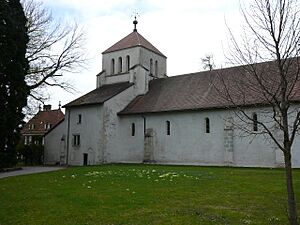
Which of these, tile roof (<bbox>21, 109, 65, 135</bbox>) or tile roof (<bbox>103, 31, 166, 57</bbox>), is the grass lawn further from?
tile roof (<bbox>21, 109, 65, 135</bbox>)

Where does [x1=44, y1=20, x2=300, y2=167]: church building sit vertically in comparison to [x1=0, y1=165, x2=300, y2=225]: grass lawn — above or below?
above

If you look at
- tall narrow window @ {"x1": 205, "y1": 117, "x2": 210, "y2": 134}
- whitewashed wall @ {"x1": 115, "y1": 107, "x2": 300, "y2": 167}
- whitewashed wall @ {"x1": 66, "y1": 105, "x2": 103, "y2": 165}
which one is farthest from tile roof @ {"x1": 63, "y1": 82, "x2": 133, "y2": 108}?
tall narrow window @ {"x1": 205, "y1": 117, "x2": 210, "y2": 134}

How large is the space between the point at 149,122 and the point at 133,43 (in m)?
11.6

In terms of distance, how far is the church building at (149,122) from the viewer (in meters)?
28.1

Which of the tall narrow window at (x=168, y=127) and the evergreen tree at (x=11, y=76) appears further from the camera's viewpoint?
the tall narrow window at (x=168, y=127)

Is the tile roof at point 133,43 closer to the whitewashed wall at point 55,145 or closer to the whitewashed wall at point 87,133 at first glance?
the whitewashed wall at point 87,133

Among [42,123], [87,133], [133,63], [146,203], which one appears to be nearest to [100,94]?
[87,133]

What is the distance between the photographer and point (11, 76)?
86.9 ft

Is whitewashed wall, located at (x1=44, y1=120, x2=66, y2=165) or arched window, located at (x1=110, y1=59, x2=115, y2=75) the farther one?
arched window, located at (x1=110, y1=59, x2=115, y2=75)

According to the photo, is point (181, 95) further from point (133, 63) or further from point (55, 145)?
point (55, 145)

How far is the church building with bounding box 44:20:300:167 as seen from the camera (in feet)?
92.3

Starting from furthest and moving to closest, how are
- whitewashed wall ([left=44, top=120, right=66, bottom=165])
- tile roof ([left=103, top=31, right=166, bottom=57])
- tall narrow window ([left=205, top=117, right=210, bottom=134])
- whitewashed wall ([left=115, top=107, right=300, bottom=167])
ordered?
tile roof ([left=103, top=31, right=166, bottom=57]), whitewashed wall ([left=44, top=120, right=66, bottom=165]), tall narrow window ([left=205, top=117, right=210, bottom=134]), whitewashed wall ([left=115, top=107, right=300, bottom=167])

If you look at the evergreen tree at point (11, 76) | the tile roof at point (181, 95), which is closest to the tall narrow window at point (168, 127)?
the tile roof at point (181, 95)

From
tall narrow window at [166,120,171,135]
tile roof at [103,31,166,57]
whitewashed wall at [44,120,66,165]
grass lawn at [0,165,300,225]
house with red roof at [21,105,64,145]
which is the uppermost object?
tile roof at [103,31,166,57]
